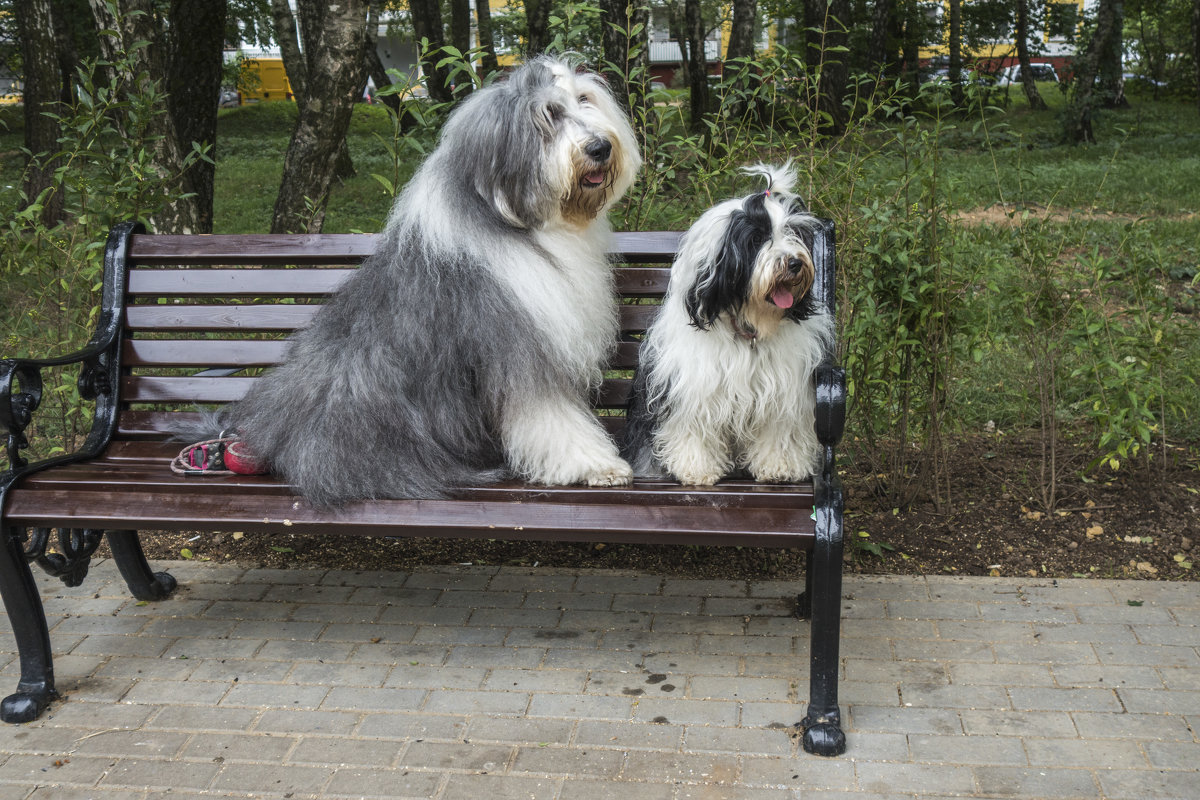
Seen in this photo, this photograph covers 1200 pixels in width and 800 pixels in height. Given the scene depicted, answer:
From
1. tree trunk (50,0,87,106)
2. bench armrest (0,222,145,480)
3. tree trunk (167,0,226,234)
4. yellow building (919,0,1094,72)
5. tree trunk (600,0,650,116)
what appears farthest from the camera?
yellow building (919,0,1094,72)

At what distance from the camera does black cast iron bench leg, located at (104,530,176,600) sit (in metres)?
4.02

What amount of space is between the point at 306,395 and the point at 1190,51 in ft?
82.4

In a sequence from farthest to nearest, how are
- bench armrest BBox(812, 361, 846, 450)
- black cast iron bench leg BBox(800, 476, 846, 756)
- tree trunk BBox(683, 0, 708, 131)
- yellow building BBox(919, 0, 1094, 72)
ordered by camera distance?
yellow building BBox(919, 0, 1094, 72) → tree trunk BBox(683, 0, 708, 131) → bench armrest BBox(812, 361, 846, 450) → black cast iron bench leg BBox(800, 476, 846, 756)

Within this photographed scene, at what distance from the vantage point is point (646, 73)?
450cm

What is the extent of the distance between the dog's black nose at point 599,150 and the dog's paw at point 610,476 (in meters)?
0.94

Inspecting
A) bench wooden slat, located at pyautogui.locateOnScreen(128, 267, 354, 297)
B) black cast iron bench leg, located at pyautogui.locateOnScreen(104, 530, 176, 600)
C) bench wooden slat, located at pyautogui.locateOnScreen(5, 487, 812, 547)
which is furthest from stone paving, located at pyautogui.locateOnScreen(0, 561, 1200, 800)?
bench wooden slat, located at pyautogui.locateOnScreen(128, 267, 354, 297)

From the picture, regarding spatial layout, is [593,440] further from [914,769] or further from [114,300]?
[114,300]

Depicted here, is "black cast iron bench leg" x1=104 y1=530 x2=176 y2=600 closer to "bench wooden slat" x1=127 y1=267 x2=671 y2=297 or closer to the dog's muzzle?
"bench wooden slat" x1=127 y1=267 x2=671 y2=297

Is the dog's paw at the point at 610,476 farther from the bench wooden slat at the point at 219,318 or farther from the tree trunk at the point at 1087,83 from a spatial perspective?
the tree trunk at the point at 1087,83

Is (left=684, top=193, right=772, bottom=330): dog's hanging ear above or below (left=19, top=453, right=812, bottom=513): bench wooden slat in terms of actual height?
above

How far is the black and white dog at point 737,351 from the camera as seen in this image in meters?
3.11

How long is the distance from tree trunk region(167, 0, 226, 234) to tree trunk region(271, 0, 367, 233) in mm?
2389

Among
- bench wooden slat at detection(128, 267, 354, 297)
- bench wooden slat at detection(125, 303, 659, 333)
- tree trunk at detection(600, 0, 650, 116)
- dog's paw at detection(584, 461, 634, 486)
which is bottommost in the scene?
dog's paw at detection(584, 461, 634, 486)

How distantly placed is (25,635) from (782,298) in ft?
8.34
